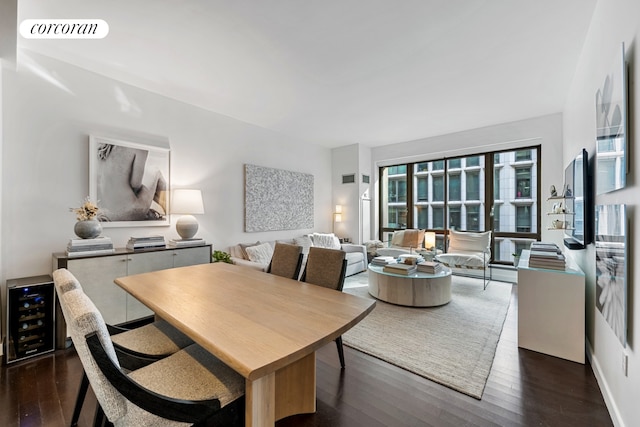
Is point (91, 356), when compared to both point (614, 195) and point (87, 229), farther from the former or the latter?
point (614, 195)

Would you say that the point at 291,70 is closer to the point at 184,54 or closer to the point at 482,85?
the point at 184,54

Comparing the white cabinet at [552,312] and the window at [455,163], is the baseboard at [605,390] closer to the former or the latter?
the white cabinet at [552,312]

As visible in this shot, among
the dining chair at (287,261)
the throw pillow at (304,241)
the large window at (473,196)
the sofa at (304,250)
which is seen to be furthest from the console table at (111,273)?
the large window at (473,196)

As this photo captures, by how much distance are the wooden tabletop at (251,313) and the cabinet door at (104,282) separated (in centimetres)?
89

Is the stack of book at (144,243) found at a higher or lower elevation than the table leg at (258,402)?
higher

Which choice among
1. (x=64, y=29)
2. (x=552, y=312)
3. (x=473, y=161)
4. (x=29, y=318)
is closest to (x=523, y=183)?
(x=473, y=161)

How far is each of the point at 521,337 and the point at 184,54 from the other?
411 cm

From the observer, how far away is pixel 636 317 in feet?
4.25

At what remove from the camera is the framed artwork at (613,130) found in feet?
4.66

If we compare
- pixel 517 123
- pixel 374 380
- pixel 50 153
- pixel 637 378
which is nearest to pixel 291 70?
pixel 50 153

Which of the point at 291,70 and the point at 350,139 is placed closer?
the point at 291,70

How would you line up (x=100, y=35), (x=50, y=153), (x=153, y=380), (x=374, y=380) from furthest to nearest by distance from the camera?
(x=50, y=153) < (x=100, y=35) < (x=374, y=380) < (x=153, y=380)

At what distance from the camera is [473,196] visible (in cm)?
536

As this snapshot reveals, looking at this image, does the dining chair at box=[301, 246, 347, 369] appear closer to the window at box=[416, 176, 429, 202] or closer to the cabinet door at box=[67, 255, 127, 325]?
the cabinet door at box=[67, 255, 127, 325]
